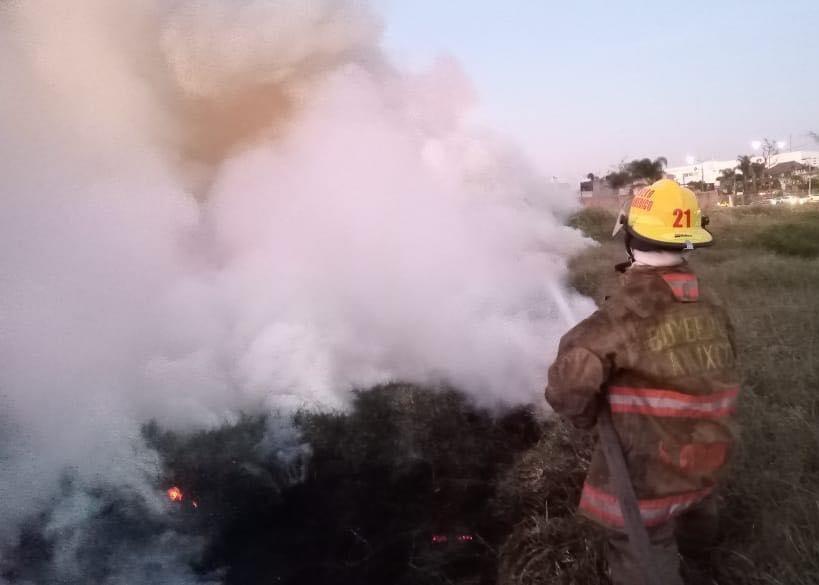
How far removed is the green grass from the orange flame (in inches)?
108

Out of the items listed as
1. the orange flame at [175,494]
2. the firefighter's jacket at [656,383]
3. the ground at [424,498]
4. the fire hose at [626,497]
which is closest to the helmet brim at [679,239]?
the firefighter's jacket at [656,383]

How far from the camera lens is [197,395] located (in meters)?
5.30

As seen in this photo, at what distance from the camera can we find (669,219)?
2230mm

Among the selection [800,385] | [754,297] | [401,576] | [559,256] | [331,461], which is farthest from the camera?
[559,256]

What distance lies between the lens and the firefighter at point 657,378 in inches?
84.6

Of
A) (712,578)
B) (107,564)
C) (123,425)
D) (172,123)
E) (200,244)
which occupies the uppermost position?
(172,123)

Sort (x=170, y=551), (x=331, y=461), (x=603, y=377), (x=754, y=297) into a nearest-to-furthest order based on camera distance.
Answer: (x=603, y=377)
(x=170, y=551)
(x=331, y=461)
(x=754, y=297)

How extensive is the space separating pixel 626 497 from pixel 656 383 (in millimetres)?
399

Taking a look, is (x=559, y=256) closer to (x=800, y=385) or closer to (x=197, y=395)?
(x=800, y=385)

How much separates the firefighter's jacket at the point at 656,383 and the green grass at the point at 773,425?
1.23 feet

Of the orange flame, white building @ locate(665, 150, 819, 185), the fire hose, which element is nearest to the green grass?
the fire hose

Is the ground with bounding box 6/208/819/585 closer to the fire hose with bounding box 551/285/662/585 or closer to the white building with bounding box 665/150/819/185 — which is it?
the fire hose with bounding box 551/285/662/585

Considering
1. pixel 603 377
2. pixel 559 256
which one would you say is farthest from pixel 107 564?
pixel 559 256

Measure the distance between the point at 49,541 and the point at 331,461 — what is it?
1.84m
